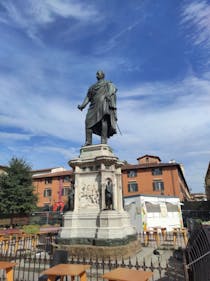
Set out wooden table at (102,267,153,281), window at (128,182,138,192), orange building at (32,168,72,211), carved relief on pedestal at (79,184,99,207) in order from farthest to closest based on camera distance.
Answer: orange building at (32,168,72,211)
window at (128,182,138,192)
carved relief on pedestal at (79,184,99,207)
wooden table at (102,267,153,281)

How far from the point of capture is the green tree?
27347 mm

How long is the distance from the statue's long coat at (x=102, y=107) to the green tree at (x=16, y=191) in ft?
70.7

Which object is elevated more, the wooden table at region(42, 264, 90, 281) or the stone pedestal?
the stone pedestal

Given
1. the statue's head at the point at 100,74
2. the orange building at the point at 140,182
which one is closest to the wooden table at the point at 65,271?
the statue's head at the point at 100,74

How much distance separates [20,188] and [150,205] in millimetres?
17106

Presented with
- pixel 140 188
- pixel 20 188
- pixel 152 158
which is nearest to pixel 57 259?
pixel 20 188

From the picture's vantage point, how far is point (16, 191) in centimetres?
2797

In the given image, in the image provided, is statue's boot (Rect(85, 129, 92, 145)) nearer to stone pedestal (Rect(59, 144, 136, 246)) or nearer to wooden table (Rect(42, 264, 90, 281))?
stone pedestal (Rect(59, 144, 136, 246))

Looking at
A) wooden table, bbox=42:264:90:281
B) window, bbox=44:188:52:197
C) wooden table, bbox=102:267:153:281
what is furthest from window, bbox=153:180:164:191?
wooden table, bbox=102:267:153:281

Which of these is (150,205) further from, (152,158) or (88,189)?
(152,158)

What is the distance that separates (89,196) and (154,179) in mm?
32808

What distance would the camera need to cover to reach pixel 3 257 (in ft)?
22.5

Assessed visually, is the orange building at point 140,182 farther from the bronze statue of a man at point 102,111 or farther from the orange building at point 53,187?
the bronze statue of a man at point 102,111

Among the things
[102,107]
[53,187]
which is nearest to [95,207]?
[102,107]
